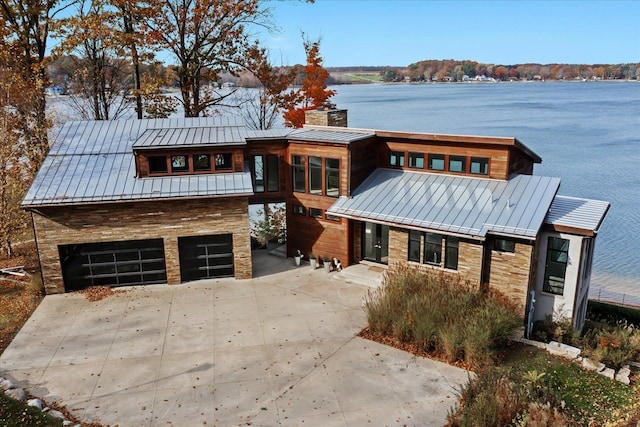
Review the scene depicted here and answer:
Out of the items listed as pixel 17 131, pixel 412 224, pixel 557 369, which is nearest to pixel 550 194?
pixel 412 224

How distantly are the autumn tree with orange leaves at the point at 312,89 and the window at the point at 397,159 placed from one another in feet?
35.7

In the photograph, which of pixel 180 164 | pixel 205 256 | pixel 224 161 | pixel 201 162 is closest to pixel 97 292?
pixel 205 256

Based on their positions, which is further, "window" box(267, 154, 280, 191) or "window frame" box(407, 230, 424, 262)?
"window" box(267, 154, 280, 191)

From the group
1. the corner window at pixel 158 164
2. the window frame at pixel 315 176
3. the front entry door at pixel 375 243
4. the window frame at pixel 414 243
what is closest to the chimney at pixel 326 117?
the window frame at pixel 315 176

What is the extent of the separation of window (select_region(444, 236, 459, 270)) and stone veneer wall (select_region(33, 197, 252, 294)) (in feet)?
24.5

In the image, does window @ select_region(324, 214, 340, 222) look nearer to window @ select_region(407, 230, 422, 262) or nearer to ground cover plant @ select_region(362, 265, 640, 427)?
window @ select_region(407, 230, 422, 262)

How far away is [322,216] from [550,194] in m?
8.68

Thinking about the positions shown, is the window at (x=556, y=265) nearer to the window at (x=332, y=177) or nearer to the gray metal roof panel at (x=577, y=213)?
the gray metal roof panel at (x=577, y=213)

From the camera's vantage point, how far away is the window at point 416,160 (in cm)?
2021

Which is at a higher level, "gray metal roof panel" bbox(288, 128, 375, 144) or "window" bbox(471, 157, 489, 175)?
"gray metal roof panel" bbox(288, 128, 375, 144)

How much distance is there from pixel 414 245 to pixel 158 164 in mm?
10276

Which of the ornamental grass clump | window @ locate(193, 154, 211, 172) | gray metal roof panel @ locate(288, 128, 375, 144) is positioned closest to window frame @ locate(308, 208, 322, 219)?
gray metal roof panel @ locate(288, 128, 375, 144)

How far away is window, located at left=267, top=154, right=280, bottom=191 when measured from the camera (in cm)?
2167

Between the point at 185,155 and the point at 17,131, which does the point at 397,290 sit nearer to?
the point at 185,155
